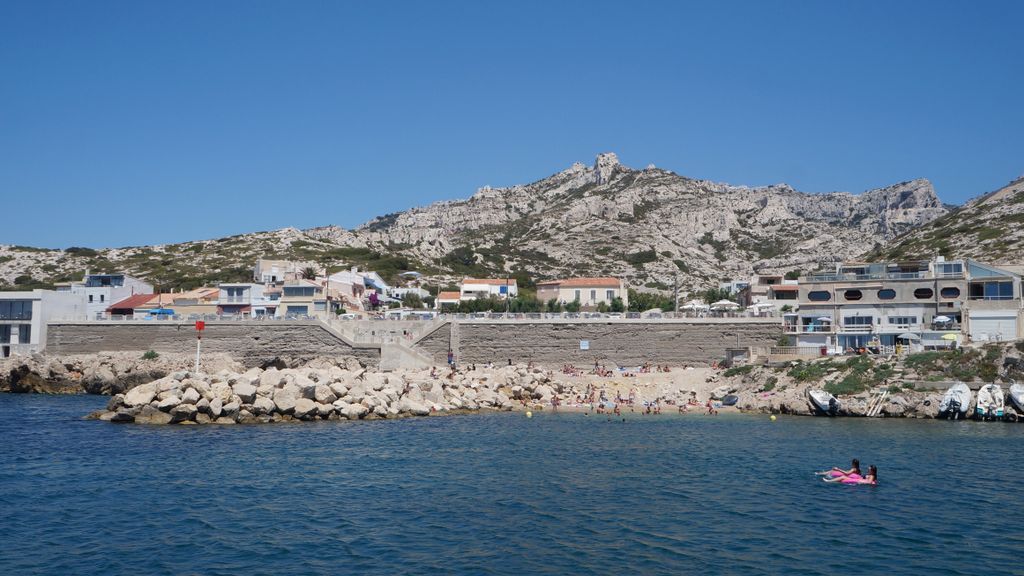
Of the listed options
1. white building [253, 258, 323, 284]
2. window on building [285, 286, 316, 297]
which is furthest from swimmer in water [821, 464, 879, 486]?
white building [253, 258, 323, 284]

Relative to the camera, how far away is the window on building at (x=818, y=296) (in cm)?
5422

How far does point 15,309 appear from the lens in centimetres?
6303

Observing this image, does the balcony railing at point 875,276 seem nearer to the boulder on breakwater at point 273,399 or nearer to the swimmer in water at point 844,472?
the boulder on breakwater at point 273,399

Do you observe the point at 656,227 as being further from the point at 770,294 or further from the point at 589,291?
the point at 770,294

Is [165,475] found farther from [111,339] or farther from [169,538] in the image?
[111,339]

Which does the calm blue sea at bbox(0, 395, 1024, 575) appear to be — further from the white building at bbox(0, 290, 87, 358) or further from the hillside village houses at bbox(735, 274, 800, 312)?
the hillside village houses at bbox(735, 274, 800, 312)

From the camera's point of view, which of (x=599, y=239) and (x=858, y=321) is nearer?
(x=858, y=321)

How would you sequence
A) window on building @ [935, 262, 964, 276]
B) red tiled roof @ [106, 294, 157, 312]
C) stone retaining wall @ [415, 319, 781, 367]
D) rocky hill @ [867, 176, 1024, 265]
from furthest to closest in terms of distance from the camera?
1. rocky hill @ [867, 176, 1024, 265]
2. red tiled roof @ [106, 294, 157, 312]
3. stone retaining wall @ [415, 319, 781, 367]
4. window on building @ [935, 262, 964, 276]

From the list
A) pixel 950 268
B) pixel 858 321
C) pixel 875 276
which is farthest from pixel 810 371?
pixel 950 268

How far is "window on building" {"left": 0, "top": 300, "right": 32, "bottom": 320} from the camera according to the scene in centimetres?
6297

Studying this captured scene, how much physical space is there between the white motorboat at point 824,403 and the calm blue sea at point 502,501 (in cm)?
489

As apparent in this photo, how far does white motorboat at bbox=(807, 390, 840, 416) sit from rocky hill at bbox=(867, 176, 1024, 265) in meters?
48.7

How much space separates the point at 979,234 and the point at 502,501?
326 ft

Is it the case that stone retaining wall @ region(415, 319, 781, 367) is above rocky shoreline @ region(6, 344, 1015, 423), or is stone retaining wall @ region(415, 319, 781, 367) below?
above
